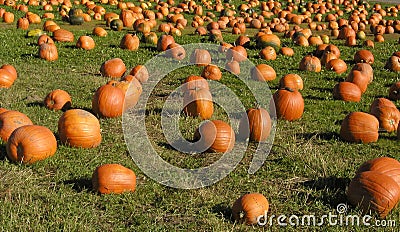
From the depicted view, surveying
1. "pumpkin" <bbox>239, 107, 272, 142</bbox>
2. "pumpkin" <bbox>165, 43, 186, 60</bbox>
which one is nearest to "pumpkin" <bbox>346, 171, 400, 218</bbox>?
"pumpkin" <bbox>239, 107, 272, 142</bbox>

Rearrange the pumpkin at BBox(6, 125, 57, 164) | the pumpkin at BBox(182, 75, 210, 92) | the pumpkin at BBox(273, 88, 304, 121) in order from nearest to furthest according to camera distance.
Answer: the pumpkin at BBox(6, 125, 57, 164) < the pumpkin at BBox(273, 88, 304, 121) < the pumpkin at BBox(182, 75, 210, 92)

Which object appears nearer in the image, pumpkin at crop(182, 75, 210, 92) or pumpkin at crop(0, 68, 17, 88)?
pumpkin at crop(182, 75, 210, 92)

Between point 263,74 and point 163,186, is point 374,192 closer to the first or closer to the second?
point 163,186

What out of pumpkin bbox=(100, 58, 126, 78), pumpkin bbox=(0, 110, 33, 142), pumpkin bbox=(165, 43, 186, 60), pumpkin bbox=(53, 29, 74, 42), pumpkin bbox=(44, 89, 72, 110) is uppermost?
pumpkin bbox=(0, 110, 33, 142)

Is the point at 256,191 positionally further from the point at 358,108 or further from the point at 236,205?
the point at 358,108

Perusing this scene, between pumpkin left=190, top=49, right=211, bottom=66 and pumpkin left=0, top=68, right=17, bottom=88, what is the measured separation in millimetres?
4521

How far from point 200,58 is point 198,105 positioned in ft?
14.5

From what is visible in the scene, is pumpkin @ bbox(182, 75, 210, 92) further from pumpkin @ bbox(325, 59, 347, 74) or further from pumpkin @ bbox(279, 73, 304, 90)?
pumpkin @ bbox(325, 59, 347, 74)

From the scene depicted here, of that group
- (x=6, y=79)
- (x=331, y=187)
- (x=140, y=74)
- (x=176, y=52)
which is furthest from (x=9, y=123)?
(x=176, y=52)

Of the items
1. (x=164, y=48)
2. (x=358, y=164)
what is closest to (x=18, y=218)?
(x=358, y=164)

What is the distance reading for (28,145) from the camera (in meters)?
6.65

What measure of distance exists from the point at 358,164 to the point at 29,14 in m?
16.1

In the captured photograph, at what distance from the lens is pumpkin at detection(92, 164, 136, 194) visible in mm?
6047

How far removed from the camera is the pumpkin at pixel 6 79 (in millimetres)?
10242
